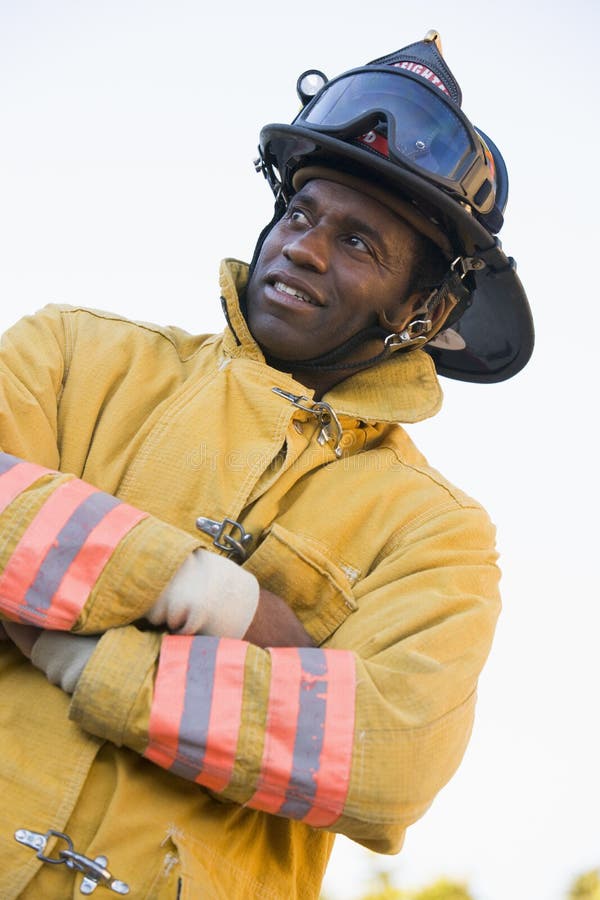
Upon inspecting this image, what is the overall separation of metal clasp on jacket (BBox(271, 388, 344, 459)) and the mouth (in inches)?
14.1

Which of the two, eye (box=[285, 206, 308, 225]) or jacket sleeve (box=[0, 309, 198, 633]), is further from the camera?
A: eye (box=[285, 206, 308, 225])

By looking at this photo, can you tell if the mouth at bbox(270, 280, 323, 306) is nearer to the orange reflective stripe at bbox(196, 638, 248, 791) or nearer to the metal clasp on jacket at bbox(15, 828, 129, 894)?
the orange reflective stripe at bbox(196, 638, 248, 791)

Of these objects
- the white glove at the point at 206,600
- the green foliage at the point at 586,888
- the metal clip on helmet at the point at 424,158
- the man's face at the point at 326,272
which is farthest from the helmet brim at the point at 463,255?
the green foliage at the point at 586,888

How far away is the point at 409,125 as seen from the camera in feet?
12.0

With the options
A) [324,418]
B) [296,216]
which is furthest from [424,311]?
[324,418]

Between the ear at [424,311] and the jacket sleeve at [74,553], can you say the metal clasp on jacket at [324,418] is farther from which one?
the jacket sleeve at [74,553]

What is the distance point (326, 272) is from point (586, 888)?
39.4 feet

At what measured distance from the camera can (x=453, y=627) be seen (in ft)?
9.05

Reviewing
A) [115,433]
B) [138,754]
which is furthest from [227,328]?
[138,754]

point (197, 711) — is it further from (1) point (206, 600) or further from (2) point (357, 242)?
(2) point (357, 242)

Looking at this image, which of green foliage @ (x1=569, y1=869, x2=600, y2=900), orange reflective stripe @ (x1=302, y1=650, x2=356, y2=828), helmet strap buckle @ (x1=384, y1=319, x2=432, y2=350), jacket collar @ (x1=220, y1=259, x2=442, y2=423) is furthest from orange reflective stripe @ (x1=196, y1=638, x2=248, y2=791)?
green foliage @ (x1=569, y1=869, x2=600, y2=900)

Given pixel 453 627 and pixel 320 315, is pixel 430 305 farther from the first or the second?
pixel 453 627

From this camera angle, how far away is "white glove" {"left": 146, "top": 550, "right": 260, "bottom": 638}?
2482 millimetres

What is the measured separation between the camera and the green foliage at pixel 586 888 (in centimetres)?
1290
